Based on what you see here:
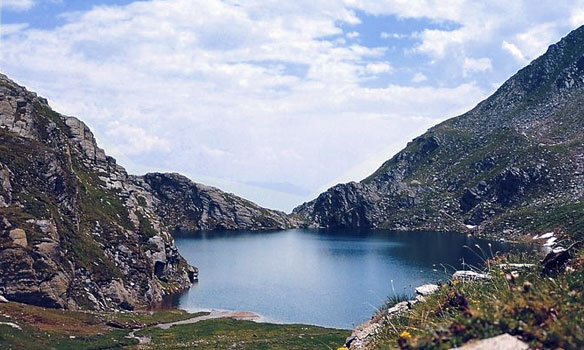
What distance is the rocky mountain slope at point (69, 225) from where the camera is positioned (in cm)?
8044

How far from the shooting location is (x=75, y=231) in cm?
9700

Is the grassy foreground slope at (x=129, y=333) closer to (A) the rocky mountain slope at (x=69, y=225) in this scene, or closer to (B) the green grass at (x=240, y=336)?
(B) the green grass at (x=240, y=336)

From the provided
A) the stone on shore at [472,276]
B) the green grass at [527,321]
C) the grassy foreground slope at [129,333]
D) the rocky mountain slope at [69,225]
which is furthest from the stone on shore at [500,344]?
the rocky mountain slope at [69,225]

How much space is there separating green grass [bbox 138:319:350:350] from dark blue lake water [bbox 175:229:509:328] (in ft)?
26.8

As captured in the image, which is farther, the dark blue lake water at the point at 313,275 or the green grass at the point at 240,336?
the dark blue lake water at the point at 313,275

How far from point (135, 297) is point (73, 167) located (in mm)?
39537

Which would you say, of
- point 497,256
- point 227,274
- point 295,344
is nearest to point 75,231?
point 227,274

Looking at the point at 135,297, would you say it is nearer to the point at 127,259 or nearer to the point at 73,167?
the point at 127,259

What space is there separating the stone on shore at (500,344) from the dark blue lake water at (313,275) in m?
49.5

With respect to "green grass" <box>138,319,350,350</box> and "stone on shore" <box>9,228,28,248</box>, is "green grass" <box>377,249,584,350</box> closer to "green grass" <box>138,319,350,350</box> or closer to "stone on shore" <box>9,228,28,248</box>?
"green grass" <box>138,319,350,350</box>

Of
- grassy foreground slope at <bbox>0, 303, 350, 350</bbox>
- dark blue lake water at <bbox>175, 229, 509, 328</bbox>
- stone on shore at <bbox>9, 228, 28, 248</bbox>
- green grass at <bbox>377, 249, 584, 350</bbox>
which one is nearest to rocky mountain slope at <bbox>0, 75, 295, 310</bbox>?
stone on shore at <bbox>9, 228, 28, 248</bbox>

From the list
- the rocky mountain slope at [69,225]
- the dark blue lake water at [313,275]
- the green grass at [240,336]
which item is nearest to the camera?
the green grass at [240,336]

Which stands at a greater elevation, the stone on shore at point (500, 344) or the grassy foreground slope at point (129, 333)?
the stone on shore at point (500, 344)

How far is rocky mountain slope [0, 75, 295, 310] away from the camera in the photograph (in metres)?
80.4
